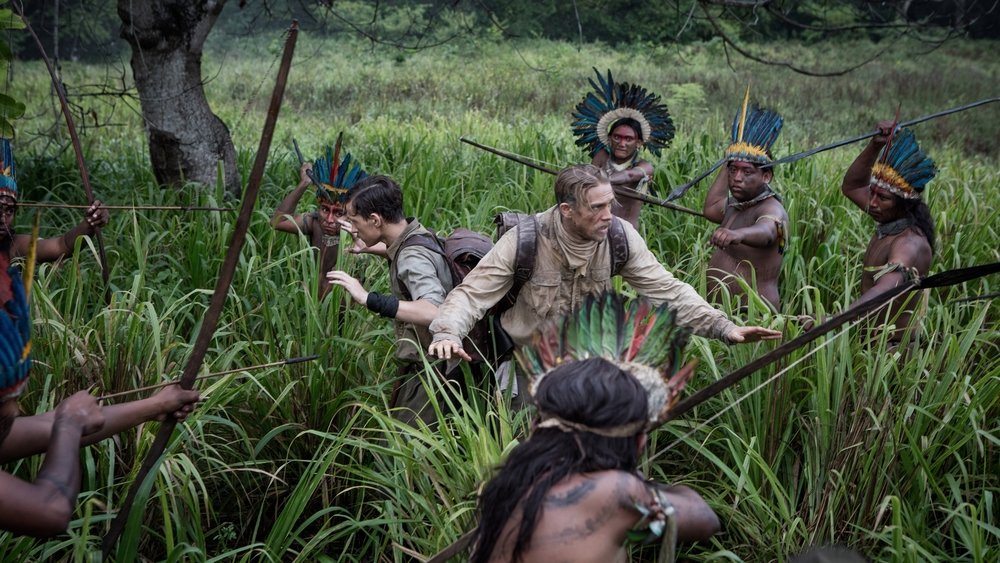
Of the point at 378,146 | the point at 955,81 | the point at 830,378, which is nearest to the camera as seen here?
the point at 830,378

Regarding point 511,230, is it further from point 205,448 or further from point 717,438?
point 205,448

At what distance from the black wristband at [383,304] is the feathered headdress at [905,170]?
239 centimetres

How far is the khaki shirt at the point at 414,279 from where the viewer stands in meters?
3.35

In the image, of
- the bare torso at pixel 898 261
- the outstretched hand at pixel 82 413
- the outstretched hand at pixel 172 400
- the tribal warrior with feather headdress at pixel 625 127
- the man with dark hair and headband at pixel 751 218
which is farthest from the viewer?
the tribal warrior with feather headdress at pixel 625 127

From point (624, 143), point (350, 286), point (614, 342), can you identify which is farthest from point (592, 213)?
point (624, 143)

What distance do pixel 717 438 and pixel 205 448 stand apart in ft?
6.00

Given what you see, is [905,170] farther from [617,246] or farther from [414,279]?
[414,279]

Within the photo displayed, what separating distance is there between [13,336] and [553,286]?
1.83m

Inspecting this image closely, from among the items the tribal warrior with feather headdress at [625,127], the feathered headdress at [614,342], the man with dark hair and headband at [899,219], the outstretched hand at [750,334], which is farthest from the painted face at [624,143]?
the feathered headdress at [614,342]

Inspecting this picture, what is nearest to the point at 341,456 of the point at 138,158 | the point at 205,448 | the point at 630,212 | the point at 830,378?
the point at 205,448

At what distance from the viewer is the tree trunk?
607 cm

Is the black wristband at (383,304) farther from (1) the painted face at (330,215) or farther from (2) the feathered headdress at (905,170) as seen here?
(2) the feathered headdress at (905,170)

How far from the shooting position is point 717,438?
A: 3.25m

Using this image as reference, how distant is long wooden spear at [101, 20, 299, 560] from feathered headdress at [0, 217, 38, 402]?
1.33 ft
